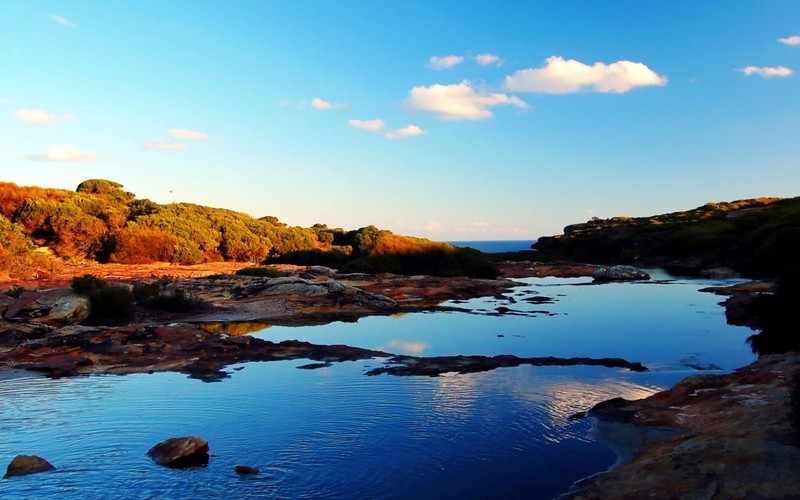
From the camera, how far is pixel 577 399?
51.0 feet

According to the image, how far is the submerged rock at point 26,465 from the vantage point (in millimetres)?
10008

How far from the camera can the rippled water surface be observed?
9906mm

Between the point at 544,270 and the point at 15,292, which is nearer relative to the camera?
the point at 15,292

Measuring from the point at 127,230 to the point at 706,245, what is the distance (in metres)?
81.1

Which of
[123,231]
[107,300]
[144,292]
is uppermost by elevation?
[123,231]

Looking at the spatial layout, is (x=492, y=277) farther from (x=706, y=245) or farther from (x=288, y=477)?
(x=288, y=477)

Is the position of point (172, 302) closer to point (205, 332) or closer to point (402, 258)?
point (205, 332)

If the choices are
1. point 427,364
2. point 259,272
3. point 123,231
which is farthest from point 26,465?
point 123,231

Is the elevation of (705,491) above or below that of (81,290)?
below

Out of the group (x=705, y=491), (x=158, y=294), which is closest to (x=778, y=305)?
(x=705, y=491)

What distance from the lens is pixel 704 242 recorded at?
85.0m

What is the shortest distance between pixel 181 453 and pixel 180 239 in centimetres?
5650

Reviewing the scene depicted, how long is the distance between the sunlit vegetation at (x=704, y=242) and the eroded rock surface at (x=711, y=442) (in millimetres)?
45485

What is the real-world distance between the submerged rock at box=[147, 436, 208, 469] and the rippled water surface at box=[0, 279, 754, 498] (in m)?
0.21
